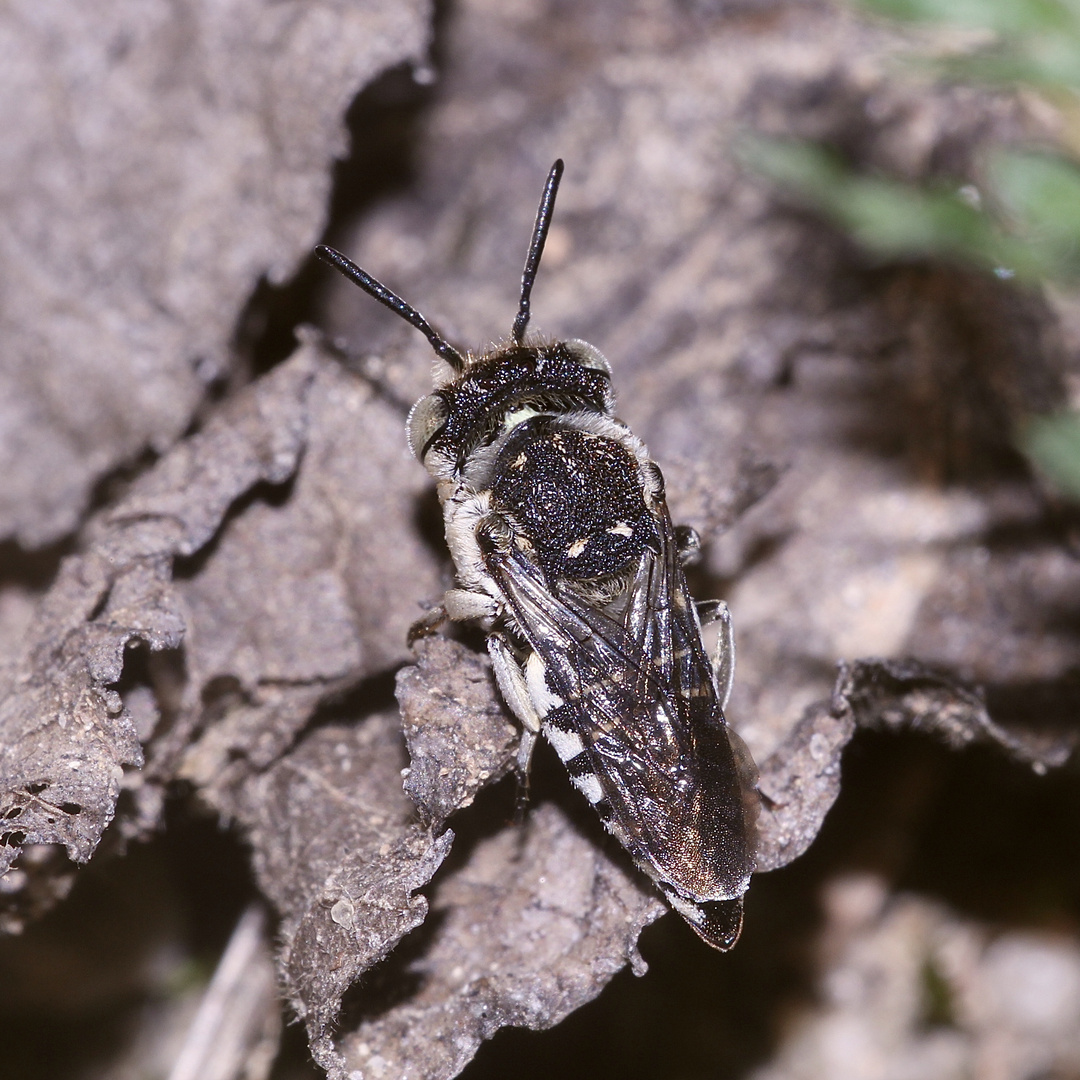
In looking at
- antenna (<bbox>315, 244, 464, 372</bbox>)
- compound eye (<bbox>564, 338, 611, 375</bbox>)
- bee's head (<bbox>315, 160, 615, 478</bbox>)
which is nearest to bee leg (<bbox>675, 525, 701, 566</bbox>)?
bee's head (<bbox>315, 160, 615, 478</bbox>)

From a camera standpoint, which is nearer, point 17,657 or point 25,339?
point 17,657

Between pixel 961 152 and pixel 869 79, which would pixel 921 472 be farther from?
pixel 869 79

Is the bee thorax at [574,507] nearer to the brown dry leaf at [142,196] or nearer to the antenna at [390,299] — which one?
the antenna at [390,299]

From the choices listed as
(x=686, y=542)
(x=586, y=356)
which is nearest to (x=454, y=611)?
(x=686, y=542)

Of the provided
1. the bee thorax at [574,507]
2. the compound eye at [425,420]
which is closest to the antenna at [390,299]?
the compound eye at [425,420]

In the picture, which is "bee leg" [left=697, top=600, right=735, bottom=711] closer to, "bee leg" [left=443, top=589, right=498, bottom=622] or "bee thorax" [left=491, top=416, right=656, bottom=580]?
"bee thorax" [left=491, top=416, right=656, bottom=580]

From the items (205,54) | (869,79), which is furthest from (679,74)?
(205,54)

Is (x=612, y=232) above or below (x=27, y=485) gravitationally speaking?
above
